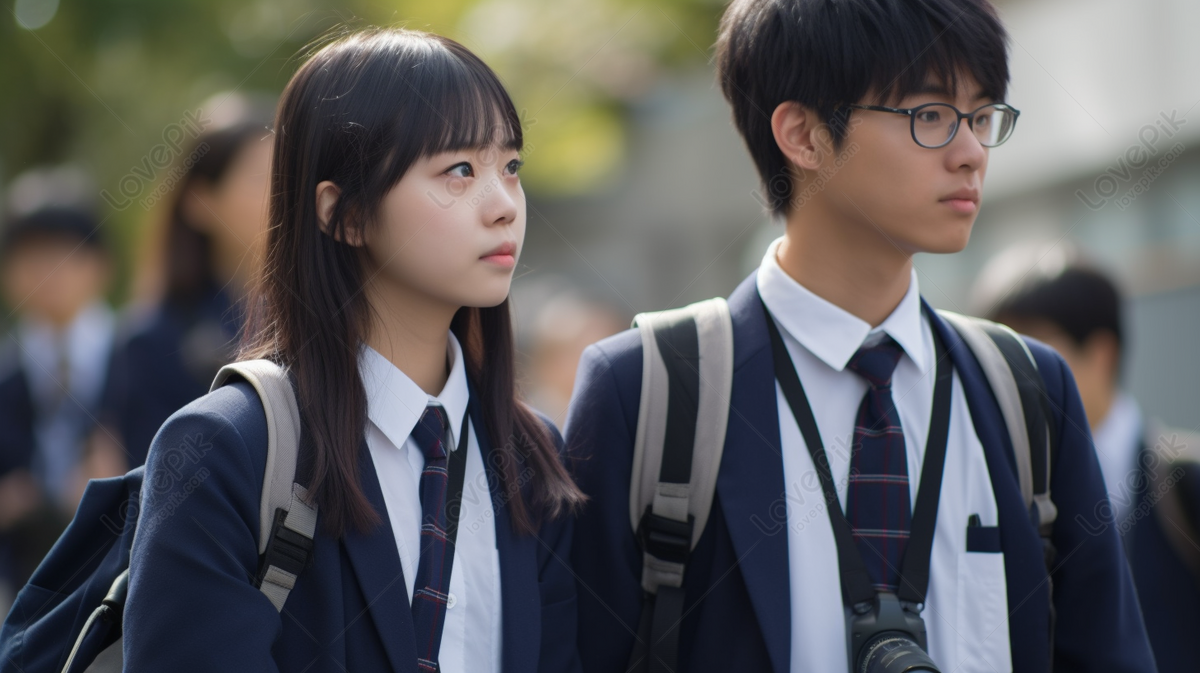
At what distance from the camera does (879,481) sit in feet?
7.75

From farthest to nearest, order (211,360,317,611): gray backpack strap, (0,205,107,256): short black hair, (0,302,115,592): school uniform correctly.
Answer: (0,205,107,256): short black hair
(0,302,115,592): school uniform
(211,360,317,611): gray backpack strap

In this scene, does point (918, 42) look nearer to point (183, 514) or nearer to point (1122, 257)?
point (183, 514)

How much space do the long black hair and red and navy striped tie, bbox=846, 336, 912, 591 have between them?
59cm

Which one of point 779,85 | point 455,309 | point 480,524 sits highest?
point 779,85

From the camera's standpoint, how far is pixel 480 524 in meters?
2.29

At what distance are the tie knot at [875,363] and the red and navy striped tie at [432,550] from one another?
0.90 meters

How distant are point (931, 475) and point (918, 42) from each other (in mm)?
912

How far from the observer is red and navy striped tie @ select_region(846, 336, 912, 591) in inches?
91.7

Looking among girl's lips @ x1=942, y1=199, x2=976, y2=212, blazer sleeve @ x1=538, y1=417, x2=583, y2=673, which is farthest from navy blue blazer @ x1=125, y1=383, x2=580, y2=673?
girl's lips @ x1=942, y1=199, x2=976, y2=212

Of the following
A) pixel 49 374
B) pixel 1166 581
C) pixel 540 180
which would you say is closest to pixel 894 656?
pixel 1166 581

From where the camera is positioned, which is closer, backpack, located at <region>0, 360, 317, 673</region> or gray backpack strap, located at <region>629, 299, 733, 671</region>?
backpack, located at <region>0, 360, 317, 673</region>

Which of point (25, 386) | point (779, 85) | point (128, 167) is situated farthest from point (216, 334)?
point (128, 167)

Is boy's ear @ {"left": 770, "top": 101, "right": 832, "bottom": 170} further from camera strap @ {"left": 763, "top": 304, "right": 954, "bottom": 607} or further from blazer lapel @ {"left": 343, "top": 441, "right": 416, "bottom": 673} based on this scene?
blazer lapel @ {"left": 343, "top": 441, "right": 416, "bottom": 673}

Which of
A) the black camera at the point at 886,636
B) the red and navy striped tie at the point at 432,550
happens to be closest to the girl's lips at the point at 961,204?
the black camera at the point at 886,636
